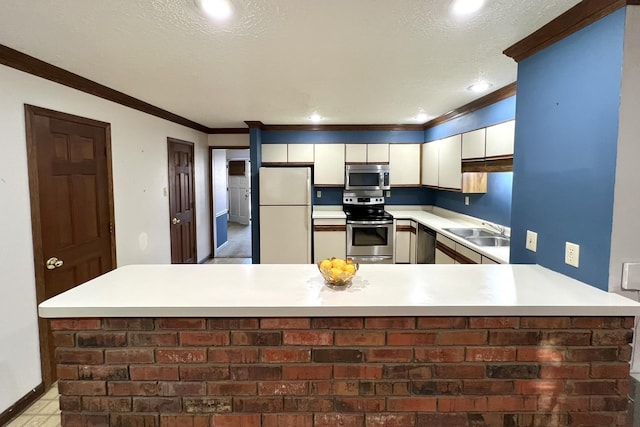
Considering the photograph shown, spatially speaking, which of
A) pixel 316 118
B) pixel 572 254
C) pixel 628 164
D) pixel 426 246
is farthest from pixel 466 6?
pixel 426 246

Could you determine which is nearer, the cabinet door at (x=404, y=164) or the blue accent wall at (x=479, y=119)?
the blue accent wall at (x=479, y=119)

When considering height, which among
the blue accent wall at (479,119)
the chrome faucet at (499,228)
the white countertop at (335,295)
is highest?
the blue accent wall at (479,119)

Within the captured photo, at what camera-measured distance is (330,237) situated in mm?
4863

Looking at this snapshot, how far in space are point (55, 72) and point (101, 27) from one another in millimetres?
936

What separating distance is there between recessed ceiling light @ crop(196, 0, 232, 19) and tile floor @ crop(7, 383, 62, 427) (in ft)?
8.21

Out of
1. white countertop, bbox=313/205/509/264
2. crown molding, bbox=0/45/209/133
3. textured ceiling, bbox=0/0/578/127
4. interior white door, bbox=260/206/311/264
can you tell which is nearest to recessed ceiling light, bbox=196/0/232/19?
textured ceiling, bbox=0/0/578/127

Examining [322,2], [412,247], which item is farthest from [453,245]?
[322,2]

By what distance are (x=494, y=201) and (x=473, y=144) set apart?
0.65 metres

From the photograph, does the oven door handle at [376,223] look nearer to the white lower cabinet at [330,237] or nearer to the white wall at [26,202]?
the white lower cabinet at [330,237]

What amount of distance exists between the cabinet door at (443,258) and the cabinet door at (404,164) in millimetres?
1630

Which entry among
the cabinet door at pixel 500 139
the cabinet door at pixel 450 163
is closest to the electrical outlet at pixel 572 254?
the cabinet door at pixel 500 139

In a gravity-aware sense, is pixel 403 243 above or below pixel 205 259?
above

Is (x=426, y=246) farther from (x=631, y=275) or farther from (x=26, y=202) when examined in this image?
(x=26, y=202)

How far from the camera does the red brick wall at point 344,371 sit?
1.30m
